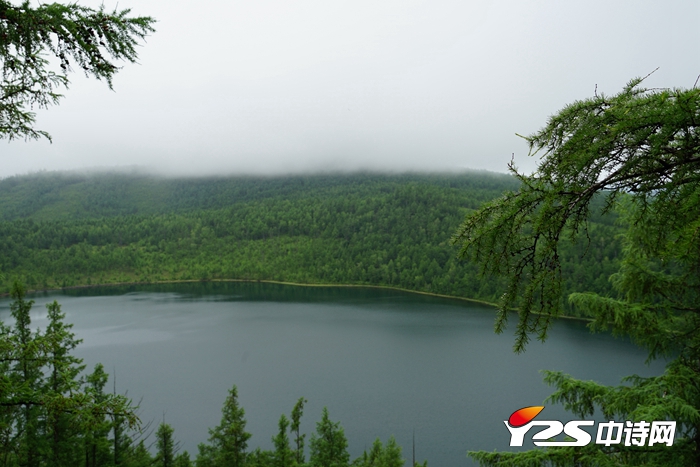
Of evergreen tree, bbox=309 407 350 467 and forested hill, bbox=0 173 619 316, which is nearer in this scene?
evergreen tree, bbox=309 407 350 467

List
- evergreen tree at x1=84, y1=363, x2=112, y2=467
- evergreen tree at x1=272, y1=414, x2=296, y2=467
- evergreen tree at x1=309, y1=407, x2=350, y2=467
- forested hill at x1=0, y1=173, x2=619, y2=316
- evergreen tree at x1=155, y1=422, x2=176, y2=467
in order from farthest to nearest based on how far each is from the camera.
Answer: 1. forested hill at x1=0, y1=173, x2=619, y2=316
2. evergreen tree at x1=309, y1=407, x2=350, y2=467
3. evergreen tree at x1=272, y1=414, x2=296, y2=467
4. evergreen tree at x1=155, y1=422, x2=176, y2=467
5. evergreen tree at x1=84, y1=363, x2=112, y2=467

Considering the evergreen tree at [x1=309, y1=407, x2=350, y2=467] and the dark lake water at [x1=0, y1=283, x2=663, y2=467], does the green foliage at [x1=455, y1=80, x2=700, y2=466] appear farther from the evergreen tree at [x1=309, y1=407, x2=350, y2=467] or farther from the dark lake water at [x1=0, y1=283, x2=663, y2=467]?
the dark lake water at [x1=0, y1=283, x2=663, y2=467]

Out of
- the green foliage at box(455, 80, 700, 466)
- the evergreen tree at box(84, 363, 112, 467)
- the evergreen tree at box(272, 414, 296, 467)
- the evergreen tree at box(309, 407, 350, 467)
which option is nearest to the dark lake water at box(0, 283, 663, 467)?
the evergreen tree at box(309, 407, 350, 467)

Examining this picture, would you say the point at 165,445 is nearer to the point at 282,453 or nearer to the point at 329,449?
the point at 282,453

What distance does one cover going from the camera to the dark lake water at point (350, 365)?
85.2ft

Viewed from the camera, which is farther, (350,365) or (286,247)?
(286,247)

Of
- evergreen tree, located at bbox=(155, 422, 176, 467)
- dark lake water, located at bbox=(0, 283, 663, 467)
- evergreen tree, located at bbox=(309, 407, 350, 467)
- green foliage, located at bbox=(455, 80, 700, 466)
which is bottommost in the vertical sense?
dark lake water, located at bbox=(0, 283, 663, 467)

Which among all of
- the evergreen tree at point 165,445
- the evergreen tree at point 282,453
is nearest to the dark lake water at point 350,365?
the evergreen tree at point 282,453

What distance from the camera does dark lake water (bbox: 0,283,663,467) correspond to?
85.2 ft

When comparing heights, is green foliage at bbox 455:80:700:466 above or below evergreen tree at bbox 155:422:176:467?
above

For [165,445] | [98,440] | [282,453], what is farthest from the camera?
[282,453]

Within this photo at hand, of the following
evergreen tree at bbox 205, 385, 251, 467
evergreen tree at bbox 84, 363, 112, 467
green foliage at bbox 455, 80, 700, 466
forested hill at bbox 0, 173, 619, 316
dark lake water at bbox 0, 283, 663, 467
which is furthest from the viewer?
forested hill at bbox 0, 173, 619, 316

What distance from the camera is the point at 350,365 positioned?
123 feet

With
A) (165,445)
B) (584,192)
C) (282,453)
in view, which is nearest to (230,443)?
(282,453)
